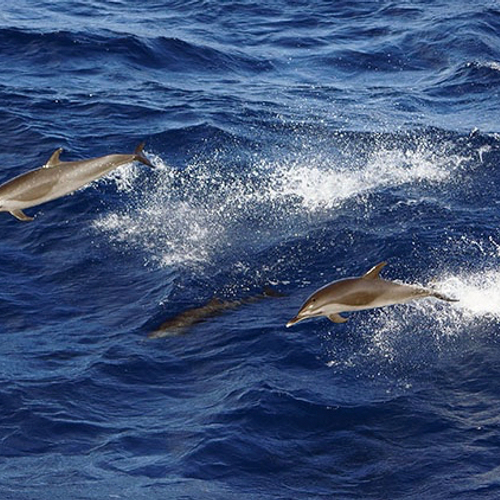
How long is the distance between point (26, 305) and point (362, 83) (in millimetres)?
15322

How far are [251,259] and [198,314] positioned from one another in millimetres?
2244

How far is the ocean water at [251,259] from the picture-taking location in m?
15.9

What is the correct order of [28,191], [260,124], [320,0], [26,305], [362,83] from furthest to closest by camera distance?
1. [320,0]
2. [362,83]
3. [260,124]
4. [26,305]
5. [28,191]

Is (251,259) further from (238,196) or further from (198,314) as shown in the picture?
(238,196)

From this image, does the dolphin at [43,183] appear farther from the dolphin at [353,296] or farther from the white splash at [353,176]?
the white splash at [353,176]

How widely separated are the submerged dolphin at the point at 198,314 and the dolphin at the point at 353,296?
441cm

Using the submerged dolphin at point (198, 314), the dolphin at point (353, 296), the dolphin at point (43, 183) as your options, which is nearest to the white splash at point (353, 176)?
the submerged dolphin at point (198, 314)

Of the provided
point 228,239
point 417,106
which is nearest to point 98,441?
point 228,239

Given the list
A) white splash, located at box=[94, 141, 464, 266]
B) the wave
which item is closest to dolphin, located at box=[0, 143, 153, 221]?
white splash, located at box=[94, 141, 464, 266]

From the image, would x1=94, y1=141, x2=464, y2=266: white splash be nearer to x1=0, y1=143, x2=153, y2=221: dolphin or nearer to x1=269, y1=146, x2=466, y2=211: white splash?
x1=269, y1=146, x2=466, y2=211: white splash

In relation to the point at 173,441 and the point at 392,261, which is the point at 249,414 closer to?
the point at 173,441

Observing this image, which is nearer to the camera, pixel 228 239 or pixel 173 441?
pixel 173 441

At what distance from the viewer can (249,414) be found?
16797mm

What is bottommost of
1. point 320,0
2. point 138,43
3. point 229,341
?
point 229,341
